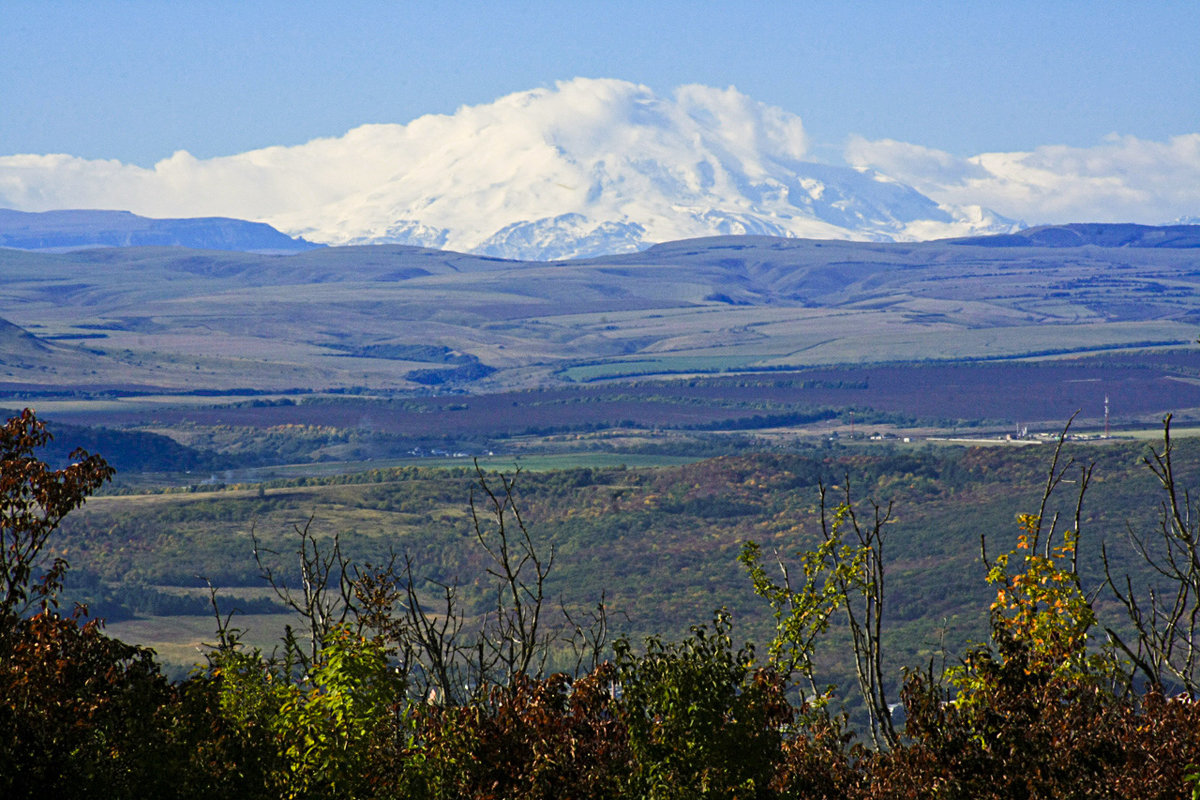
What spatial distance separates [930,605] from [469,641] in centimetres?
1755

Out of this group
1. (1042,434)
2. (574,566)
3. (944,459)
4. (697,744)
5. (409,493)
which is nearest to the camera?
(697,744)

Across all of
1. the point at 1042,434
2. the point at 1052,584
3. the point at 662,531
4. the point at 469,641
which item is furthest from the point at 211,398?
the point at 1052,584

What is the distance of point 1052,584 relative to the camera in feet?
41.3

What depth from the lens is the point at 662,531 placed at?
77.1 m

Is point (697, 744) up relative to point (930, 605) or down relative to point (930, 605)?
up

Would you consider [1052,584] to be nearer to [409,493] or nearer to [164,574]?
[164,574]

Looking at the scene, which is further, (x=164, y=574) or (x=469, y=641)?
(x=164, y=574)

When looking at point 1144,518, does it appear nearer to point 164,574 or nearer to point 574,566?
point 574,566

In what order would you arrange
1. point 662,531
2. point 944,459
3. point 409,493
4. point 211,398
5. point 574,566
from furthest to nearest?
1. point 211,398
2. point 944,459
3. point 409,493
4. point 662,531
5. point 574,566

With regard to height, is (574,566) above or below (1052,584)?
below

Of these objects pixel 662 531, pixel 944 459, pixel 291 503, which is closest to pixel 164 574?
pixel 291 503

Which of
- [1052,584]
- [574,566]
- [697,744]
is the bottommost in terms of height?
[574,566]

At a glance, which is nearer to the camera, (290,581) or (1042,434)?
(290,581)

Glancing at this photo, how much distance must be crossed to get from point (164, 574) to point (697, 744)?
56788mm
